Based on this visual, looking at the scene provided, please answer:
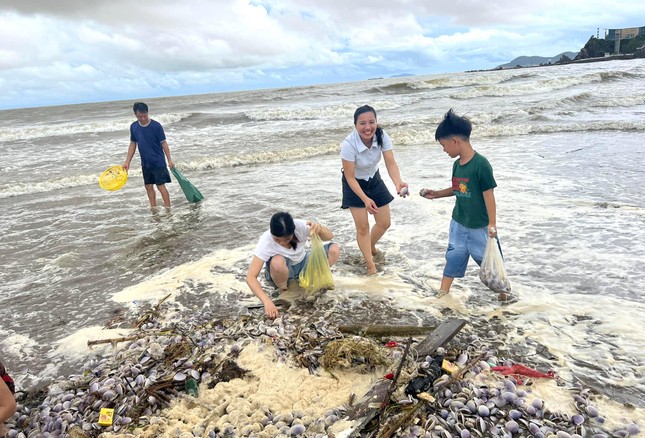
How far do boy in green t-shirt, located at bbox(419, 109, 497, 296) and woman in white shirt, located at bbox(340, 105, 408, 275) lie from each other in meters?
0.65

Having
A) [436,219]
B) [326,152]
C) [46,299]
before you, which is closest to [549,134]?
[326,152]

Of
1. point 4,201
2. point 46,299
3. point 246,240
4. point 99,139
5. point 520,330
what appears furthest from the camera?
point 99,139

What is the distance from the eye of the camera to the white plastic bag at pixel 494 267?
427 cm

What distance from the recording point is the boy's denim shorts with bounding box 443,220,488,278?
4465 millimetres

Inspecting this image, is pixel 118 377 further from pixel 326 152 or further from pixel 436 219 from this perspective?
pixel 326 152

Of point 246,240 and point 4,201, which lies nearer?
point 246,240

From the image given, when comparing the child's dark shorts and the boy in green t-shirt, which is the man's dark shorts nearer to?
the child's dark shorts

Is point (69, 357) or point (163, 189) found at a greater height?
point (163, 189)

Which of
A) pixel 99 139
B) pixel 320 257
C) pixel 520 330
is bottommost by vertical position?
pixel 520 330

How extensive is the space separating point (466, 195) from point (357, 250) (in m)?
2.45

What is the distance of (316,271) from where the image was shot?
4.95m

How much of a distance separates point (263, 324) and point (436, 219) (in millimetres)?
4291

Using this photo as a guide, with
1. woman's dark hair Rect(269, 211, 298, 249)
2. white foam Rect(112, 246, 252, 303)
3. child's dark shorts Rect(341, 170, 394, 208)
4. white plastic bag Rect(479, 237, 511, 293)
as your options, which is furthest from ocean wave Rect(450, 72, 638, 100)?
woman's dark hair Rect(269, 211, 298, 249)

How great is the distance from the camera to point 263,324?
4355mm
